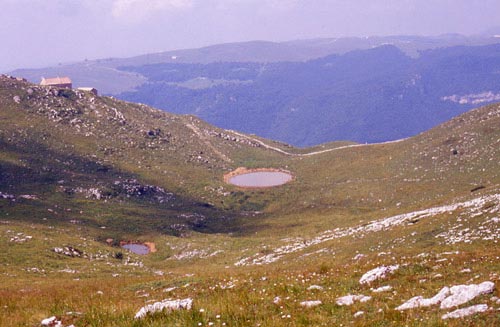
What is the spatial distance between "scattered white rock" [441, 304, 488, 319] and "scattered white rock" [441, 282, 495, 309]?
26.2 inches

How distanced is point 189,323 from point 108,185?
94989mm

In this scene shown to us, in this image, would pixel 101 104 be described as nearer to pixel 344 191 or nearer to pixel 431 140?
pixel 344 191

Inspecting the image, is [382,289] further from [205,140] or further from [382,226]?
[205,140]

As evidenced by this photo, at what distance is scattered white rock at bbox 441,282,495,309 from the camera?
1266 centimetres

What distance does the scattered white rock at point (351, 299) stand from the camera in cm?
1421

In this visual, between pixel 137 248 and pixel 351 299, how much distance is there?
2491 inches

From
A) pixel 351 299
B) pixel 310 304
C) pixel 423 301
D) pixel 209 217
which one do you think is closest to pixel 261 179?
pixel 209 217

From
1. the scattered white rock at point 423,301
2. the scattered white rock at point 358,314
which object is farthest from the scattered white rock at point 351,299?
the scattered white rock at point 423,301

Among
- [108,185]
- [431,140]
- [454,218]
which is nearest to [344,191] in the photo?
[431,140]

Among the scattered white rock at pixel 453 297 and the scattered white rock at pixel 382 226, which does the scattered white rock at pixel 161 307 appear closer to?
the scattered white rock at pixel 453 297

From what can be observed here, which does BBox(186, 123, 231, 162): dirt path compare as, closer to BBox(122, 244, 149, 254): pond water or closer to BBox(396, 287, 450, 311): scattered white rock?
BBox(122, 244, 149, 254): pond water

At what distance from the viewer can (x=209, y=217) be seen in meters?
97.2

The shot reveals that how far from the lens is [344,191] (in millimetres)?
103125

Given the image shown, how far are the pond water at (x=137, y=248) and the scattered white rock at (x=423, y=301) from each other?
205 feet
